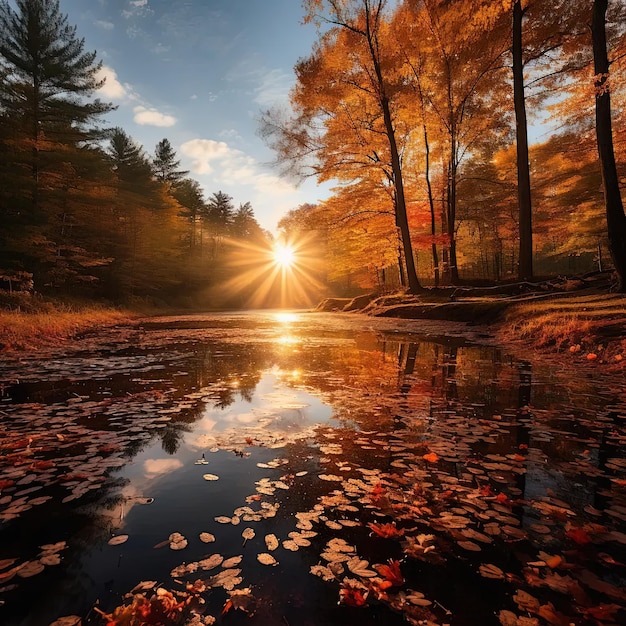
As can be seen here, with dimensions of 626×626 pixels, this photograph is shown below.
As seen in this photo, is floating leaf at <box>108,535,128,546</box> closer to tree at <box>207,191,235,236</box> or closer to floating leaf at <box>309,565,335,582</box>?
floating leaf at <box>309,565,335,582</box>

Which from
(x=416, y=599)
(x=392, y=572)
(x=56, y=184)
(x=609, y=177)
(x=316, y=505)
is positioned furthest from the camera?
(x=56, y=184)

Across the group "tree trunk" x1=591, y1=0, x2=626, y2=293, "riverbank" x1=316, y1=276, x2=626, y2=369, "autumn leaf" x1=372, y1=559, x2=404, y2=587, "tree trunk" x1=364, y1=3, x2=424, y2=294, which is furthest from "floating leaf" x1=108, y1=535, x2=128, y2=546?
"tree trunk" x1=364, y1=3, x2=424, y2=294

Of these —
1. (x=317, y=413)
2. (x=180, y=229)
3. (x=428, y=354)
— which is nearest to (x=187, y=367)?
(x=317, y=413)

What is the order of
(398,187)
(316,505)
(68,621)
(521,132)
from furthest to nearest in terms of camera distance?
(398,187) < (521,132) < (316,505) < (68,621)

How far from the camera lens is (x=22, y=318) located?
1105 cm

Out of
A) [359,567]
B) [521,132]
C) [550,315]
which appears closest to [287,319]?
[521,132]

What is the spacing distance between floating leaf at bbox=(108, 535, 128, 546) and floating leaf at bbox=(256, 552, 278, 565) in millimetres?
835

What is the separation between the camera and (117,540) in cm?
208

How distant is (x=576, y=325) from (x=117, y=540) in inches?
348

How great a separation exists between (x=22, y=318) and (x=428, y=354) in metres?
12.3

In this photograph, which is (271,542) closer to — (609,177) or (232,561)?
(232,561)

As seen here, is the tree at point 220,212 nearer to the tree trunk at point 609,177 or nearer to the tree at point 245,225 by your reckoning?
the tree at point 245,225

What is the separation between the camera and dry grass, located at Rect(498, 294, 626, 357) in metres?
6.84

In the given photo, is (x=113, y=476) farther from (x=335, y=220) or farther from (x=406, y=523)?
(x=335, y=220)
